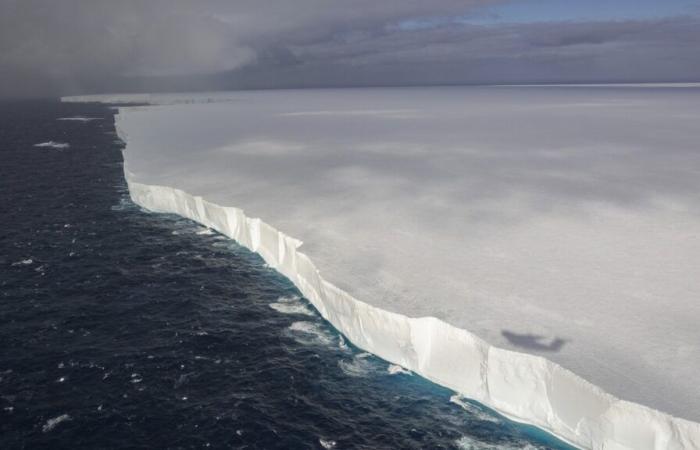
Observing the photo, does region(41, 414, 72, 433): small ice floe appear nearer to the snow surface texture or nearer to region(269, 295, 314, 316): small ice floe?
region(269, 295, 314, 316): small ice floe

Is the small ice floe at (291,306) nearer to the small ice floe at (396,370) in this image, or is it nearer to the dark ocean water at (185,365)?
the dark ocean water at (185,365)

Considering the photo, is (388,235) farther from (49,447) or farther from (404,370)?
(49,447)

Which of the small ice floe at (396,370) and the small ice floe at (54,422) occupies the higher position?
the small ice floe at (54,422)

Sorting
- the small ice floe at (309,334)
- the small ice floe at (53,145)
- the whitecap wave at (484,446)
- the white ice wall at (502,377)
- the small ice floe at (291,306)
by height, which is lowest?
the whitecap wave at (484,446)

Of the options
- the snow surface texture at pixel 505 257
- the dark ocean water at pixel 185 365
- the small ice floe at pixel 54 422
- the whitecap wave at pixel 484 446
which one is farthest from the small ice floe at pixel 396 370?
the small ice floe at pixel 54 422

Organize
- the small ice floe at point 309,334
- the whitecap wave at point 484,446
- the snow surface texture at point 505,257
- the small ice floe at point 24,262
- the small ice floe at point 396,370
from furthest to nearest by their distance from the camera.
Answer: the small ice floe at point 24,262
the small ice floe at point 309,334
the small ice floe at point 396,370
the snow surface texture at point 505,257
the whitecap wave at point 484,446

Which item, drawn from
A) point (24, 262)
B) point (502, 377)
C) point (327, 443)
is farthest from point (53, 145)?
point (502, 377)
